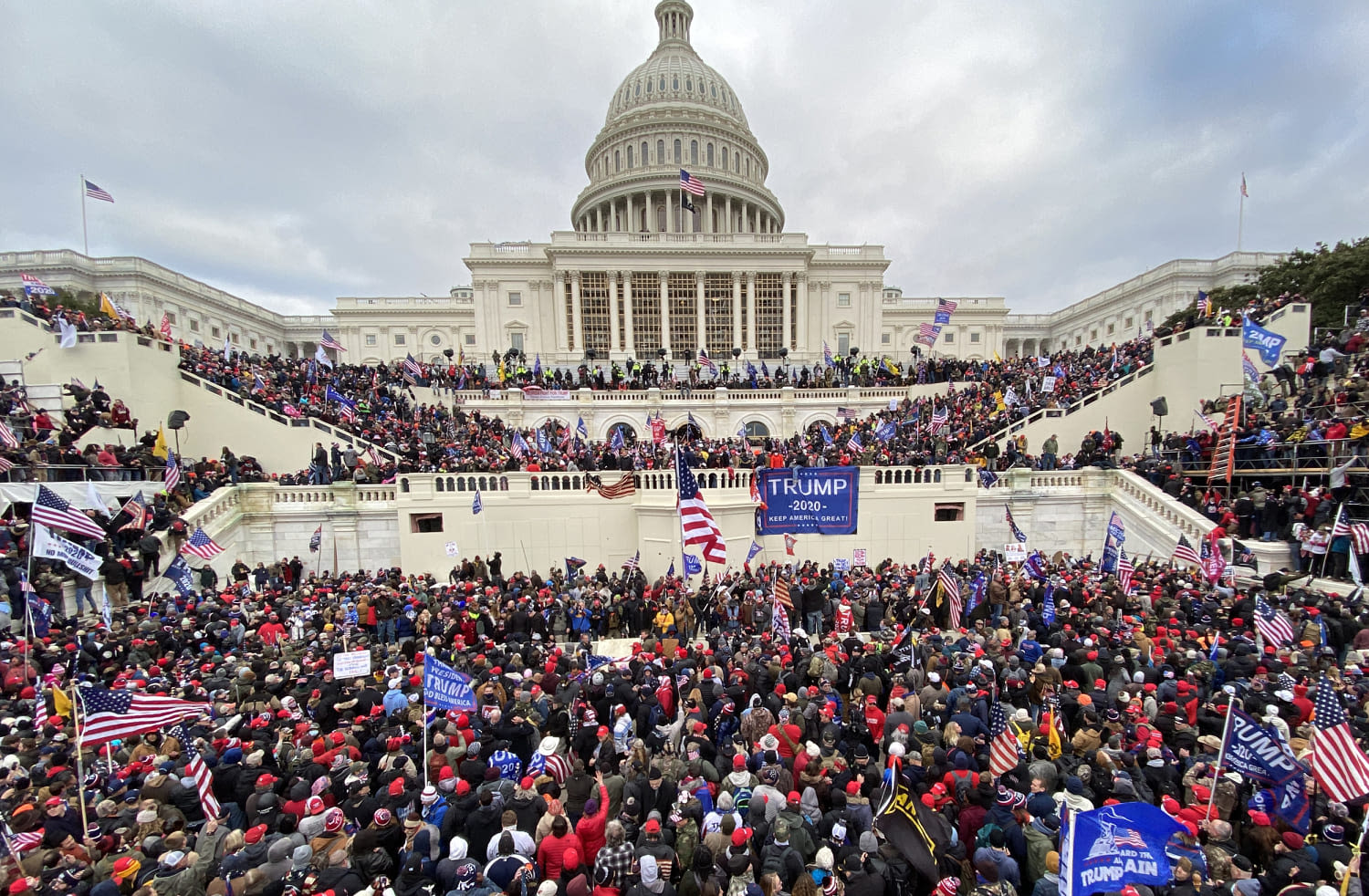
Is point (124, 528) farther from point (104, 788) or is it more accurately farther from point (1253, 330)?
point (1253, 330)

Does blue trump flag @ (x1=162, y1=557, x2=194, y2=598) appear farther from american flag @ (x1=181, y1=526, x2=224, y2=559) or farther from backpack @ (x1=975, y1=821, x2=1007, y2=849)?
backpack @ (x1=975, y1=821, x2=1007, y2=849)

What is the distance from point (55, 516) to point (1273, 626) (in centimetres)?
2188

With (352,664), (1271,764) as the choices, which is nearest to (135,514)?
(352,664)

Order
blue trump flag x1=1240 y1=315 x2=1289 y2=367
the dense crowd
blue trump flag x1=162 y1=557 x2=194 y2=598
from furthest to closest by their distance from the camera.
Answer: blue trump flag x1=1240 y1=315 x2=1289 y2=367, blue trump flag x1=162 y1=557 x2=194 y2=598, the dense crowd

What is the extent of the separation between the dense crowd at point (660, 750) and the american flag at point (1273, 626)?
14.7 inches

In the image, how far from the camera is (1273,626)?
30.7 ft

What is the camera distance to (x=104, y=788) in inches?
264

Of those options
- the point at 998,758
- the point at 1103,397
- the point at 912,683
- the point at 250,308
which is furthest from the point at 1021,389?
the point at 250,308

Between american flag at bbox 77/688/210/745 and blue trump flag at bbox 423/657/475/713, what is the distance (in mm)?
2933

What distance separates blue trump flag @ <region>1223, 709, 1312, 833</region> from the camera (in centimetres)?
542

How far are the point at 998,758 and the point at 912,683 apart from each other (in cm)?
246

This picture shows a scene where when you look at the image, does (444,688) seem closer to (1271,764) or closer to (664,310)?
(1271,764)

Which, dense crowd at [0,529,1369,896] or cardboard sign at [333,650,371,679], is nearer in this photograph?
dense crowd at [0,529,1369,896]

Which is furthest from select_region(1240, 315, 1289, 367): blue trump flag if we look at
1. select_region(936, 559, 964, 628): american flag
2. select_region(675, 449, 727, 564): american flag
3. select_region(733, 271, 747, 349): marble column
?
select_region(733, 271, 747, 349): marble column
